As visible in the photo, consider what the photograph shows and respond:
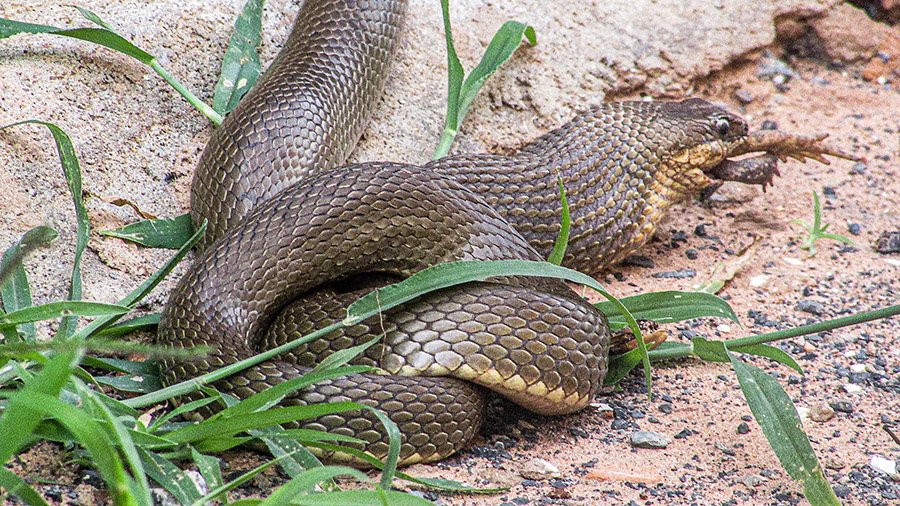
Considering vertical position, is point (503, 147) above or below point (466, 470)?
above

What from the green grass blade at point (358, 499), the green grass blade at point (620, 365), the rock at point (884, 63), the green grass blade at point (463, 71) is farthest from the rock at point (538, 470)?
the rock at point (884, 63)

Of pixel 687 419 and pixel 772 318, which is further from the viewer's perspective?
Result: pixel 772 318

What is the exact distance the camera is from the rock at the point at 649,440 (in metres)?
3.38

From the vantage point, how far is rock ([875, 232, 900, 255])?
514 cm

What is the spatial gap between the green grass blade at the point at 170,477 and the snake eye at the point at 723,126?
3533mm

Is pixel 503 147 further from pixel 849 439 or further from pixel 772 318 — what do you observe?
pixel 849 439

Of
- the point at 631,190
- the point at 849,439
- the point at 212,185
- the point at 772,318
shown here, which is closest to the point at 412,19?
the point at 631,190

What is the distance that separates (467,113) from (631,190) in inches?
37.5

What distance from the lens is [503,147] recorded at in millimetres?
5070

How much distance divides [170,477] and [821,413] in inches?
92.6

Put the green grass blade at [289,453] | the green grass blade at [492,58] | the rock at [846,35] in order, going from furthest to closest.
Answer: the rock at [846,35] → the green grass blade at [492,58] → the green grass blade at [289,453]

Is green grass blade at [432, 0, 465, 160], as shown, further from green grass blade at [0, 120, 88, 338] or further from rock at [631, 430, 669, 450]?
rock at [631, 430, 669, 450]

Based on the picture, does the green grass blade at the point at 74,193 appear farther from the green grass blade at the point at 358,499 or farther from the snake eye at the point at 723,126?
the snake eye at the point at 723,126

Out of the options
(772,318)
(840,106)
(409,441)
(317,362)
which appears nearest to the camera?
(409,441)
